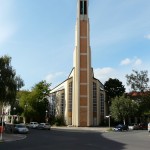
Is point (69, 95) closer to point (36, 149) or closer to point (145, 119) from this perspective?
point (145, 119)

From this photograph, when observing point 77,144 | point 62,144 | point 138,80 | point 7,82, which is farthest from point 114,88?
point 62,144

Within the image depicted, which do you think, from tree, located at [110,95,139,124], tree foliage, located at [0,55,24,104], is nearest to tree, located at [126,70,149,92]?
tree, located at [110,95,139,124]

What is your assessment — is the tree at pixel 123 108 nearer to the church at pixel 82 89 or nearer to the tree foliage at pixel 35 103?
the church at pixel 82 89

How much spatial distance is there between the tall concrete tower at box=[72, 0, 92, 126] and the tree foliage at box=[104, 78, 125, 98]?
12.5 metres

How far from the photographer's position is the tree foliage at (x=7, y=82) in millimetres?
48969

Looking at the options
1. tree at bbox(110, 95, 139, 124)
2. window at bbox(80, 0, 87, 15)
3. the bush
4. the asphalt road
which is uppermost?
window at bbox(80, 0, 87, 15)

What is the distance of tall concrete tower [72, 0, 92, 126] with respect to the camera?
83.9 meters

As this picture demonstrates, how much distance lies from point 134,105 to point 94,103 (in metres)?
13.6

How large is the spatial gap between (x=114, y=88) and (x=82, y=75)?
15111 mm

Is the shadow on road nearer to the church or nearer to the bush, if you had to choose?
the church

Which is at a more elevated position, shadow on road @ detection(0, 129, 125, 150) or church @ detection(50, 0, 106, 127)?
church @ detection(50, 0, 106, 127)

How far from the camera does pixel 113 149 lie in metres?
23.2

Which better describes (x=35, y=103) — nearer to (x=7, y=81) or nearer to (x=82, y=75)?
(x=82, y=75)

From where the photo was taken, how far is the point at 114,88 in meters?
96.6
